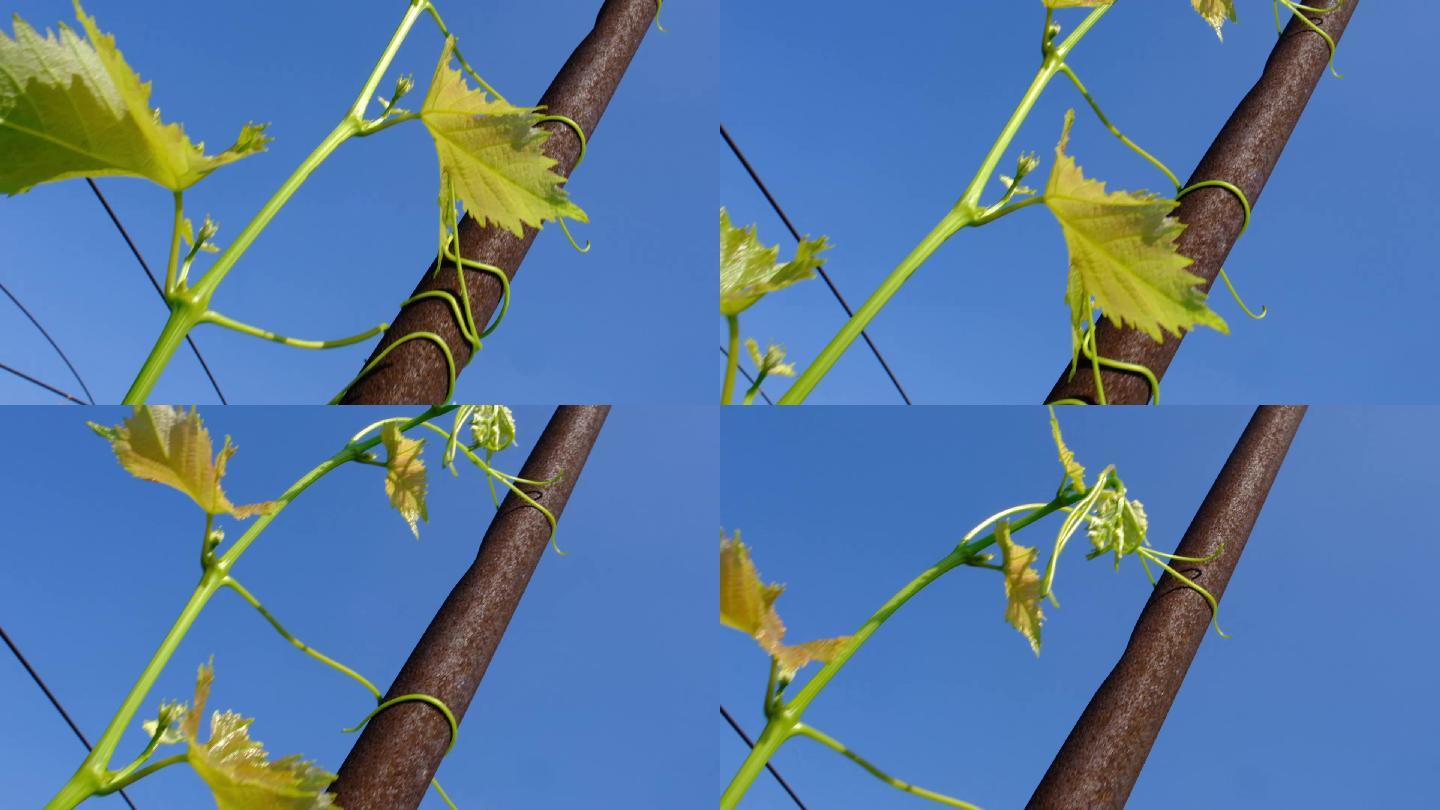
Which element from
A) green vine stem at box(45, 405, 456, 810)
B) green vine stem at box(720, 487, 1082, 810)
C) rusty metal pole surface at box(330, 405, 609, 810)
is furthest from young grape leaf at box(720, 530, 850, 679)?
rusty metal pole surface at box(330, 405, 609, 810)

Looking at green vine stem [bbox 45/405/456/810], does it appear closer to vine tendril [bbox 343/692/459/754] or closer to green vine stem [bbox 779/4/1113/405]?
vine tendril [bbox 343/692/459/754]

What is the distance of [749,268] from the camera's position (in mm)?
412

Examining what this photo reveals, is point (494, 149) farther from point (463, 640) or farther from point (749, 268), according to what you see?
point (463, 640)

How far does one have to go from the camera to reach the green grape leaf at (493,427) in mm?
775

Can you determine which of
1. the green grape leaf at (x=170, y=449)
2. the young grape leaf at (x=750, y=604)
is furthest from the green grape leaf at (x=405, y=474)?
the young grape leaf at (x=750, y=604)

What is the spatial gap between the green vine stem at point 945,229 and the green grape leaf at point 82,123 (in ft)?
0.92

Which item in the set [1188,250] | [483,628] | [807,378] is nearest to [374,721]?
[483,628]

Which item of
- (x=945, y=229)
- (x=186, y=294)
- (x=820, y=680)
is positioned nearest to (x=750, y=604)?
(x=820, y=680)

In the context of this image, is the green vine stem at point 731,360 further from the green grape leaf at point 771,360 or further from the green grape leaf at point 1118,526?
the green grape leaf at point 1118,526

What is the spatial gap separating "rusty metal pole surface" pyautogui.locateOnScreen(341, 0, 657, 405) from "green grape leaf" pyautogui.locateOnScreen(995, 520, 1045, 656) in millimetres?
355

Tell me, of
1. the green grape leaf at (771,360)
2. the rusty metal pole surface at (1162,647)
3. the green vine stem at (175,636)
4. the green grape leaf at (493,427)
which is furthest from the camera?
the green grape leaf at (493,427)

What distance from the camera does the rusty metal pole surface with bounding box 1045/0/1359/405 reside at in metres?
0.55

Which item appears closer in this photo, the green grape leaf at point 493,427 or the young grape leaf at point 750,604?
the young grape leaf at point 750,604

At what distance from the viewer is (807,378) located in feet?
1.32
